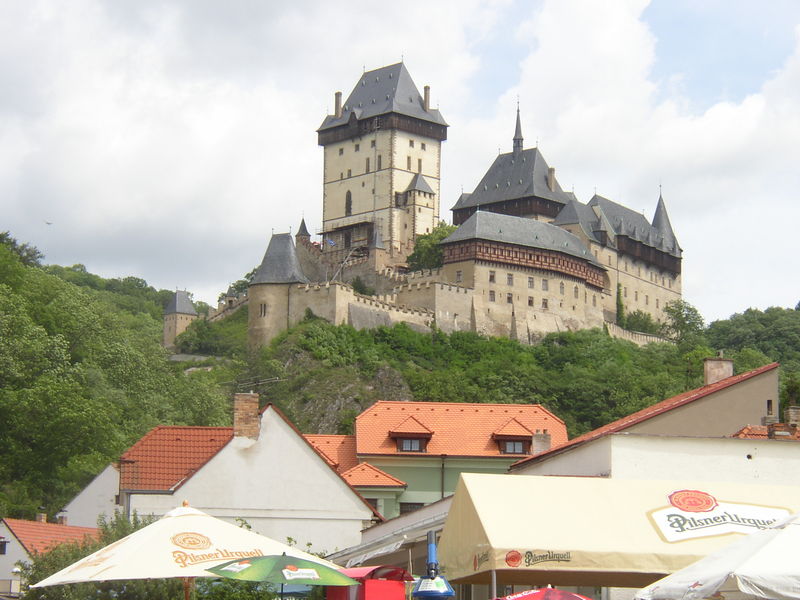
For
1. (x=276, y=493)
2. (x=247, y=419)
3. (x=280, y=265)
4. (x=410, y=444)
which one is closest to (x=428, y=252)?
(x=280, y=265)

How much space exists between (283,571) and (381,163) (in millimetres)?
89081

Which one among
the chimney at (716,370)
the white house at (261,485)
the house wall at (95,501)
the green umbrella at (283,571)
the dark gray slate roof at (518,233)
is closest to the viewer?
the green umbrella at (283,571)

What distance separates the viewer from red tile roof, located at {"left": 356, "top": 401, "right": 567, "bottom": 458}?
139 ft

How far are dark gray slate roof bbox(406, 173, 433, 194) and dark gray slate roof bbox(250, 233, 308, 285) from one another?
15.5 metres

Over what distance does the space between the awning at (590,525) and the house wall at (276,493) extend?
12.3 metres

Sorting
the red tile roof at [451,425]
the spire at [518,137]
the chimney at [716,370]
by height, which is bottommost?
the red tile roof at [451,425]

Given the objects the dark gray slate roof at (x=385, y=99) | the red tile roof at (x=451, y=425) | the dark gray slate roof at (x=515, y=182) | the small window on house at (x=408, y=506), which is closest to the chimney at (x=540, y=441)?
the red tile roof at (x=451, y=425)

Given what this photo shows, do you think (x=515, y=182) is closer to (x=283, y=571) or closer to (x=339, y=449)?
(x=339, y=449)

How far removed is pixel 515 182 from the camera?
353 ft

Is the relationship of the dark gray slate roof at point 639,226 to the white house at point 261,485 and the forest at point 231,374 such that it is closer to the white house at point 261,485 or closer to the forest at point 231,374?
the forest at point 231,374

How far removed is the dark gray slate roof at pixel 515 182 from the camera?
106500 millimetres

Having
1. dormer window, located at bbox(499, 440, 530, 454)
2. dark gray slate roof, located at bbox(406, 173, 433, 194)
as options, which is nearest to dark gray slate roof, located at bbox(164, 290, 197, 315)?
dark gray slate roof, located at bbox(406, 173, 433, 194)

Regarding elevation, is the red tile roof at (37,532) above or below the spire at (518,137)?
below

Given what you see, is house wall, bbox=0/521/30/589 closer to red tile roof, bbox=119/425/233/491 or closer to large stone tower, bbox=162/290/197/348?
red tile roof, bbox=119/425/233/491
